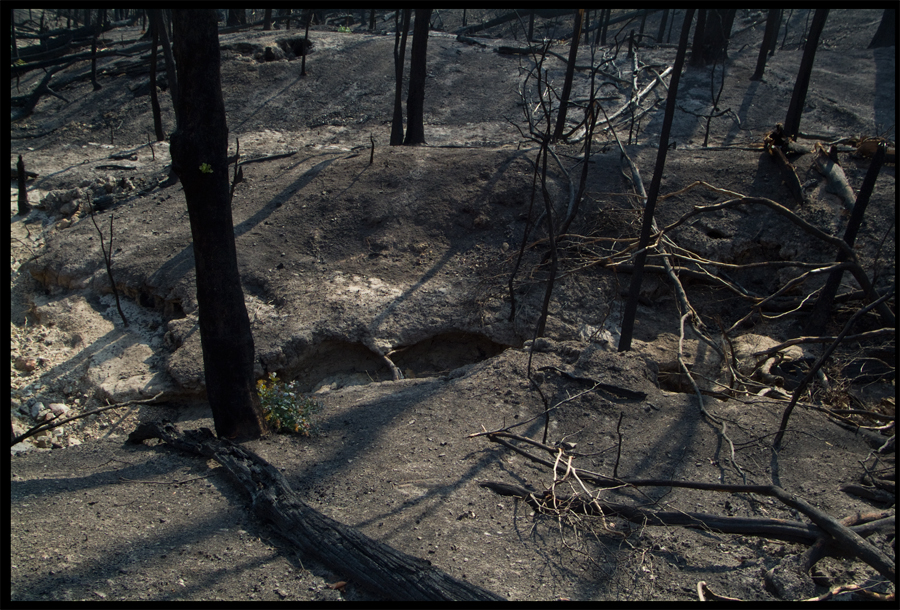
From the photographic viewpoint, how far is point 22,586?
8.75 ft

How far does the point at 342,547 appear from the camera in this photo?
301 centimetres

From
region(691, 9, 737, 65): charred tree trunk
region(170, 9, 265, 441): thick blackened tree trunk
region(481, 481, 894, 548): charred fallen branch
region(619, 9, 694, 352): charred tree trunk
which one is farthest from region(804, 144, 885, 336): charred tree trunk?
region(691, 9, 737, 65): charred tree trunk

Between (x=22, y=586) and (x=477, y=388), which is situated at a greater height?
(x=22, y=586)

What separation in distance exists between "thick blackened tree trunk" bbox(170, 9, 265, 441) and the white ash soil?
46 cm

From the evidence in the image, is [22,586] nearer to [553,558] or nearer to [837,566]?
[553,558]

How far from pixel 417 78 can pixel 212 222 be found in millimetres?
7632

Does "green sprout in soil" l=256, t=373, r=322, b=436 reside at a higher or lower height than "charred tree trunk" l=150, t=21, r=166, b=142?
lower

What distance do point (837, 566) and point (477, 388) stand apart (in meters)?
3.13

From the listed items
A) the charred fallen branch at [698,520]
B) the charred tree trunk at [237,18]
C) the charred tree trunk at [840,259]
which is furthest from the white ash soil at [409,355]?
the charred tree trunk at [237,18]

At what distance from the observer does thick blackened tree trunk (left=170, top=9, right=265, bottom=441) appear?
402cm

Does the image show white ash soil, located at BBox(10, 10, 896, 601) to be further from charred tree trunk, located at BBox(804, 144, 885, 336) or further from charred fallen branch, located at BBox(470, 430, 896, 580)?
charred tree trunk, located at BBox(804, 144, 885, 336)

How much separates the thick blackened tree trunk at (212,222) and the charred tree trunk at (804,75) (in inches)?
350

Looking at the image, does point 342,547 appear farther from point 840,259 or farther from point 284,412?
point 840,259

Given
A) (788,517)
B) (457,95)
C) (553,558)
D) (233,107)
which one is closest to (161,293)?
(553,558)
